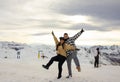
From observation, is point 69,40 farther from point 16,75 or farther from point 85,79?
point 16,75

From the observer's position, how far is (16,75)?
2034 cm

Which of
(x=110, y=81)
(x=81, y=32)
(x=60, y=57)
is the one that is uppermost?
(x=81, y=32)

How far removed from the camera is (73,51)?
727 inches

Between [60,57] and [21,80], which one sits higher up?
[60,57]

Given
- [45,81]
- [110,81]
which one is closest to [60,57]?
[45,81]

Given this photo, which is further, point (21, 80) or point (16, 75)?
point (16, 75)

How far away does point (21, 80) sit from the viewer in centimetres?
1853

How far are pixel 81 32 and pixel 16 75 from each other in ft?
16.8

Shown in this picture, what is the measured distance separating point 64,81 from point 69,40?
232 cm

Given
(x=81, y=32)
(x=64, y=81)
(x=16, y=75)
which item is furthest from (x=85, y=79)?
(x=16, y=75)

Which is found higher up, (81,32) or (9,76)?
(81,32)

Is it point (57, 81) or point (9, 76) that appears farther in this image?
point (9, 76)

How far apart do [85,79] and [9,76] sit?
476cm

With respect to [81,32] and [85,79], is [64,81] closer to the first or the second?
[85,79]
